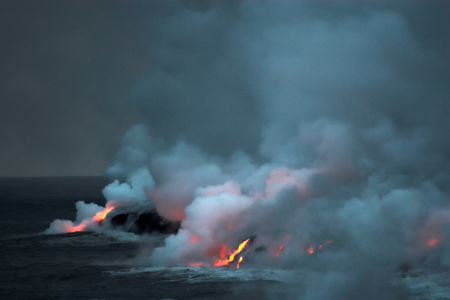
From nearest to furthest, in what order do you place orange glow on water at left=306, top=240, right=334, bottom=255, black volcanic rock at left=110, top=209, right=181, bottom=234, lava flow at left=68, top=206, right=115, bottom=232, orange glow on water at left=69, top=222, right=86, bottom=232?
orange glow on water at left=306, top=240, right=334, bottom=255, black volcanic rock at left=110, top=209, right=181, bottom=234, orange glow on water at left=69, top=222, right=86, bottom=232, lava flow at left=68, top=206, right=115, bottom=232

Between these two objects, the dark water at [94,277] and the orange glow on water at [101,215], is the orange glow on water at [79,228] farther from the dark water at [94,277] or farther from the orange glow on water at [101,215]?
the dark water at [94,277]

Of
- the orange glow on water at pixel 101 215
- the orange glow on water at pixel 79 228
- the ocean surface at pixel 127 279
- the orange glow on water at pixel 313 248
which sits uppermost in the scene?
the orange glow on water at pixel 101 215

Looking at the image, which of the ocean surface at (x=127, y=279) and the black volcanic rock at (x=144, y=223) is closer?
the ocean surface at (x=127, y=279)

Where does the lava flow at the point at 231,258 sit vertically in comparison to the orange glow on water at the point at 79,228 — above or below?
below

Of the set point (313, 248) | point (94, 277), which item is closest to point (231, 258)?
point (313, 248)

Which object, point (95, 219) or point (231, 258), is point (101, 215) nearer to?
point (95, 219)

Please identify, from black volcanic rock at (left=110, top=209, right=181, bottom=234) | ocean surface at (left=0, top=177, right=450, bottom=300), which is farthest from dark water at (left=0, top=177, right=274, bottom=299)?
black volcanic rock at (left=110, top=209, right=181, bottom=234)

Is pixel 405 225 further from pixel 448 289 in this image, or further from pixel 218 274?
pixel 218 274

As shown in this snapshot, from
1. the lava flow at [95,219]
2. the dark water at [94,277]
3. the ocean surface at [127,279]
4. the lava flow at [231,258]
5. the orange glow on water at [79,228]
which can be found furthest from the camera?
the lava flow at [95,219]

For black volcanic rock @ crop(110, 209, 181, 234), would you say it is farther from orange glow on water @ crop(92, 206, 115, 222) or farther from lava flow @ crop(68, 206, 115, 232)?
lava flow @ crop(68, 206, 115, 232)

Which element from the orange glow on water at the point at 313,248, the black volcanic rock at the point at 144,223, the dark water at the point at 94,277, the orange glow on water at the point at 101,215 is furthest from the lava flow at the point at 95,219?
the orange glow on water at the point at 313,248

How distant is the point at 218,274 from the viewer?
51000mm

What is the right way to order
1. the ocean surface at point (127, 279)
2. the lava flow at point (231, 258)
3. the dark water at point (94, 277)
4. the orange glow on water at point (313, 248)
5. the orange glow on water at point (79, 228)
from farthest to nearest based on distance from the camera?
the orange glow on water at point (79, 228), the lava flow at point (231, 258), the orange glow on water at point (313, 248), the dark water at point (94, 277), the ocean surface at point (127, 279)

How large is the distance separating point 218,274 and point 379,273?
13228mm
